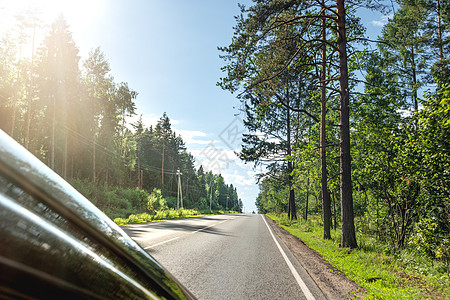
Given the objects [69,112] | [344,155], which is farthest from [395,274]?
[69,112]

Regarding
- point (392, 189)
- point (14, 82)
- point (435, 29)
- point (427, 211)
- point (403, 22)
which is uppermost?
point (403, 22)

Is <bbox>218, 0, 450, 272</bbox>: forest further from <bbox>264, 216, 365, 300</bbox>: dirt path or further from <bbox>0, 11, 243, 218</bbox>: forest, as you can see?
<bbox>0, 11, 243, 218</bbox>: forest

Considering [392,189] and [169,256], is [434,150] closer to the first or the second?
[392,189]

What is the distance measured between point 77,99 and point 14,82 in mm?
6901

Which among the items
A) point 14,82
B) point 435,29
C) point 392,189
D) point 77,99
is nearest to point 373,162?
point 392,189

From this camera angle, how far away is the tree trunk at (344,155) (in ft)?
32.9

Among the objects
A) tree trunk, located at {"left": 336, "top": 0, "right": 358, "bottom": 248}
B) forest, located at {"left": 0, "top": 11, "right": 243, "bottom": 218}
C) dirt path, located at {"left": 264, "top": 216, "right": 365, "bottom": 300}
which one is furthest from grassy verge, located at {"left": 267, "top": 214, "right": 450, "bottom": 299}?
forest, located at {"left": 0, "top": 11, "right": 243, "bottom": 218}

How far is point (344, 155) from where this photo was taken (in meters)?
10.4

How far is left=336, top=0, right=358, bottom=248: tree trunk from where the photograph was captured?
10016 millimetres

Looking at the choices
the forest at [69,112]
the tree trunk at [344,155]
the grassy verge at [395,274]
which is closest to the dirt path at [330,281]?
the grassy verge at [395,274]

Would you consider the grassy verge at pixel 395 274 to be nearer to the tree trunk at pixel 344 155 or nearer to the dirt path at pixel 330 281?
the dirt path at pixel 330 281

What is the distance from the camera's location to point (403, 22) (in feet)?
74.6

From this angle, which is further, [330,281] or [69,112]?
[69,112]

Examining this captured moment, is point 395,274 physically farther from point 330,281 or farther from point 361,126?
point 361,126
